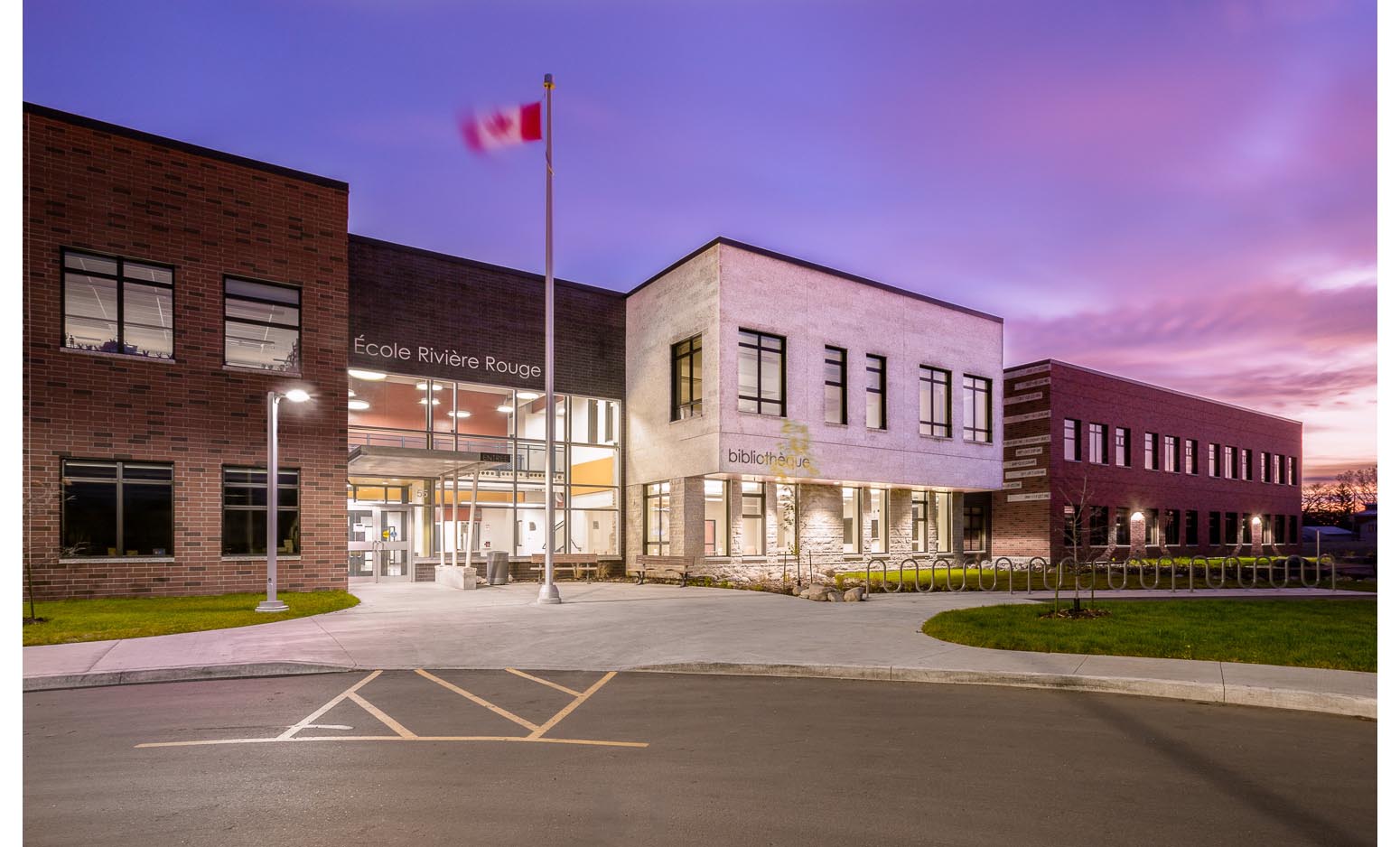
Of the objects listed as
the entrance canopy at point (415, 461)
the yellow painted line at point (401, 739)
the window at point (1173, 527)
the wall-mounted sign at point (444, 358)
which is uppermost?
the wall-mounted sign at point (444, 358)

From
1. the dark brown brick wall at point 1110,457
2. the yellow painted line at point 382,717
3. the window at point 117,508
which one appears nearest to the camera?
the yellow painted line at point 382,717

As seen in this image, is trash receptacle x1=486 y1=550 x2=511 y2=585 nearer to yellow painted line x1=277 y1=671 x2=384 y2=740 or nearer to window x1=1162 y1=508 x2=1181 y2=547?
yellow painted line x1=277 y1=671 x2=384 y2=740

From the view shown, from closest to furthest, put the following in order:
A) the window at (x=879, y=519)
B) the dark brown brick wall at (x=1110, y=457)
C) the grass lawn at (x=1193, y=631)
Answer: the grass lawn at (x=1193, y=631), the window at (x=879, y=519), the dark brown brick wall at (x=1110, y=457)

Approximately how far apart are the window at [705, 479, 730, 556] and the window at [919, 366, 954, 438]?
9.51 meters

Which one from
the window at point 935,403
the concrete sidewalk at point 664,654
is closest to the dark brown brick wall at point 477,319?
the concrete sidewalk at point 664,654

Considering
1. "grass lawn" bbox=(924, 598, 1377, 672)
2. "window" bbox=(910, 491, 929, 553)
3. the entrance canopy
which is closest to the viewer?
"grass lawn" bbox=(924, 598, 1377, 672)

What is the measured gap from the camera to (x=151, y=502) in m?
19.4

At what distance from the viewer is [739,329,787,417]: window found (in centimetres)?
2631

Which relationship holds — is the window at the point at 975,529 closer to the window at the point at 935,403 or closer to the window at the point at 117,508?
the window at the point at 935,403

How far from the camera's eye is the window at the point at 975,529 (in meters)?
35.4

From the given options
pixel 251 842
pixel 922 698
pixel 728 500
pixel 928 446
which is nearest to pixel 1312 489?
pixel 928 446

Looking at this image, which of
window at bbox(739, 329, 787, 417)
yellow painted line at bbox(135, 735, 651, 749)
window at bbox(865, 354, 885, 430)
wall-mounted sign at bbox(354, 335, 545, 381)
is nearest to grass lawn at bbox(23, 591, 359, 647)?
yellow painted line at bbox(135, 735, 651, 749)

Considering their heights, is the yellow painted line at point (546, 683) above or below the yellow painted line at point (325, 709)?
below

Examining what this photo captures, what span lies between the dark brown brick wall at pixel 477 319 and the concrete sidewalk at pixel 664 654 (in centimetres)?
1048
